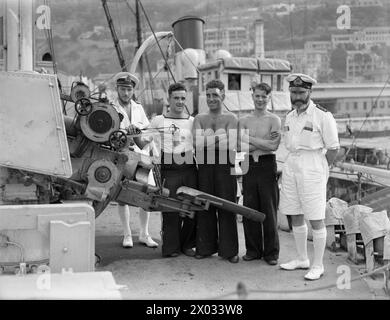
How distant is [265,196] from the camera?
18.2 feet

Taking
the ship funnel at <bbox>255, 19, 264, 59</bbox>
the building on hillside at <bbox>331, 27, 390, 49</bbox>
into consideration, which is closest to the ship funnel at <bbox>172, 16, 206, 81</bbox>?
the ship funnel at <bbox>255, 19, 264, 59</bbox>

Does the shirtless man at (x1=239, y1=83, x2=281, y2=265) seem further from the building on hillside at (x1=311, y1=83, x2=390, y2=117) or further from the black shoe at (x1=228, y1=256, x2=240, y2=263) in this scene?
the building on hillside at (x1=311, y1=83, x2=390, y2=117)

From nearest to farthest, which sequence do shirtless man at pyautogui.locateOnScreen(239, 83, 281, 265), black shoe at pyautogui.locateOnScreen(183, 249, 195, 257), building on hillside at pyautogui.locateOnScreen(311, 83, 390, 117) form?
shirtless man at pyautogui.locateOnScreen(239, 83, 281, 265) → black shoe at pyautogui.locateOnScreen(183, 249, 195, 257) → building on hillside at pyautogui.locateOnScreen(311, 83, 390, 117)

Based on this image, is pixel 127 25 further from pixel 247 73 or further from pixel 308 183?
pixel 308 183

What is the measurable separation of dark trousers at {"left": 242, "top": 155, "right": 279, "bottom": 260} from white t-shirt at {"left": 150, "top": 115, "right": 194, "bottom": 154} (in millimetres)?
636

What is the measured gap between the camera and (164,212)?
5621mm

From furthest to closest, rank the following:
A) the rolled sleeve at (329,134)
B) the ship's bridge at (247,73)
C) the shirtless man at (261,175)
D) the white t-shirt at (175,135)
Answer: the ship's bridge at (247,73)
the white t-shirt at (175,135)
the shirtless man at (261,175)
the rolled sleeve at (329,134)

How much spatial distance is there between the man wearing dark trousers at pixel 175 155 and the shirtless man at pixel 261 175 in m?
0.52

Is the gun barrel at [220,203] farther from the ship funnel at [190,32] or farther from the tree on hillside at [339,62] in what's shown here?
the tree on hillside at [339,62]

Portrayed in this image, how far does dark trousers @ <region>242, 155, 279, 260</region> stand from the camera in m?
5.53

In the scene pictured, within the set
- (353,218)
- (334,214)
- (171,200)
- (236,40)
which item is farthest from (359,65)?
(171,200)

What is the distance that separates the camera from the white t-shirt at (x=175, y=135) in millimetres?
5512

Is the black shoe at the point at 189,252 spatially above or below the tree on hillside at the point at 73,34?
below

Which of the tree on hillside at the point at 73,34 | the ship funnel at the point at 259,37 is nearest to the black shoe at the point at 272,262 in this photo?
the ship funnel at the point at 259,37
